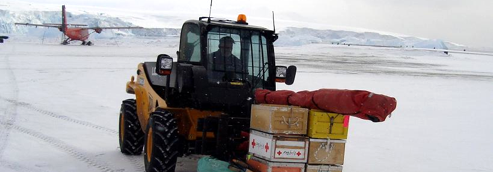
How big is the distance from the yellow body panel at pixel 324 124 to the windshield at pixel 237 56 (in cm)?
141

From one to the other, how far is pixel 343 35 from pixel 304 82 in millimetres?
104625

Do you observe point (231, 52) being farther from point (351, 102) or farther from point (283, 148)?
point (351, 102)

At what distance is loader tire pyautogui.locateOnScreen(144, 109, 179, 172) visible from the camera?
18.8 ft

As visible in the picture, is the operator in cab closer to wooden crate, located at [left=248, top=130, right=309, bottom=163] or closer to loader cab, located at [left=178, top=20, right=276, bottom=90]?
loader cab, located at [left=178, top=20, right=276, bottom=90]

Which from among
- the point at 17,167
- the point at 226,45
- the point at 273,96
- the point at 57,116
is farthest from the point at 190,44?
the point at 57,116

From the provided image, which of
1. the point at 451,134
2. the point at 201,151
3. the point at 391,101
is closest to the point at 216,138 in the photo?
the point at 201,151

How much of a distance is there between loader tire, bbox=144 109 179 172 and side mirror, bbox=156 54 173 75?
0.41 m

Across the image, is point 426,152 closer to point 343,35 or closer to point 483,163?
point 483,163

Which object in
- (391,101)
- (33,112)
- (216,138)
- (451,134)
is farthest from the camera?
(33,112)

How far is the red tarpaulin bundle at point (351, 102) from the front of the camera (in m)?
4.38

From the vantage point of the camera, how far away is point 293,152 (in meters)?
4.75

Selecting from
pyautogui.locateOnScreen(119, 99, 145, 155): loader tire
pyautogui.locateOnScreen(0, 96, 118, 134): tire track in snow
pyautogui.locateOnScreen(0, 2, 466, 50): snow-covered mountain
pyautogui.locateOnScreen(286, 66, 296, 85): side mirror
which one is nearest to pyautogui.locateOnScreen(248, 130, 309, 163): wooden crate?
pyautogui.locateOnScreen(286, 66, 296, 85): side mirror

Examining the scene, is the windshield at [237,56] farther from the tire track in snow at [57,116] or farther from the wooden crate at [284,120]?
the tire track in snow at [57,116]

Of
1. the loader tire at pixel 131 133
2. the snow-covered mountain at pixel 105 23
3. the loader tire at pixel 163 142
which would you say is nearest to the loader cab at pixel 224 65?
the loader tire at pixel 163 142
